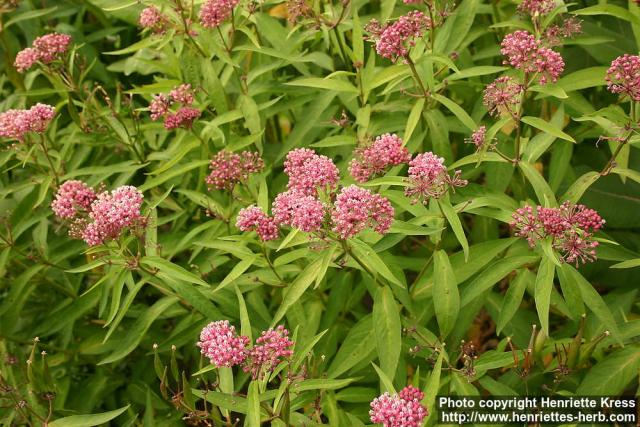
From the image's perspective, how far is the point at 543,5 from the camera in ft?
13.0

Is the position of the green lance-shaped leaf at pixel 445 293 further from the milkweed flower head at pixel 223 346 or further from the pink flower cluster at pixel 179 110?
the pink flower cluster at pixel 179 110

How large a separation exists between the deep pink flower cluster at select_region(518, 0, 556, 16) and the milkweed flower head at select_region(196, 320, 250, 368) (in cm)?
220

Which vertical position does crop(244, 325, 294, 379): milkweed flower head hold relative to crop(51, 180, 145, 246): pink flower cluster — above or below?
below

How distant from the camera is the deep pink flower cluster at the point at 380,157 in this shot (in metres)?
3.70

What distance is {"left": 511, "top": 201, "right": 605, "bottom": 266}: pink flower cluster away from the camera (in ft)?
10.8

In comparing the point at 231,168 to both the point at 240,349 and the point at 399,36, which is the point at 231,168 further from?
the point at 240,349

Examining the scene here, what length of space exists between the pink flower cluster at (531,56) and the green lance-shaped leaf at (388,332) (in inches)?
49.7

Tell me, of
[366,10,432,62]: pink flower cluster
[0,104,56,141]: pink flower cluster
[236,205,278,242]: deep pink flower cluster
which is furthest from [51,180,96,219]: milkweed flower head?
[366,10,432,62]: pink flower cluster

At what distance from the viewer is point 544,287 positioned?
3.36m

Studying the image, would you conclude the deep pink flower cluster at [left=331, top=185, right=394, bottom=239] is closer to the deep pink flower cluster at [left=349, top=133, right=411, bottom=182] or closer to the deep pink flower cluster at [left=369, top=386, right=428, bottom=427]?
the deep pink flower cluster at [left=349, top=133, right=411, bottom=182]

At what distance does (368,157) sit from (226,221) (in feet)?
3.52

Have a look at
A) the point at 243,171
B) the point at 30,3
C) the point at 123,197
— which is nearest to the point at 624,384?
the point at 243,171

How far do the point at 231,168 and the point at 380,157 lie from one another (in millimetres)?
935

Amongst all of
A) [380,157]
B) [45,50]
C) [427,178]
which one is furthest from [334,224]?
[45,50]
